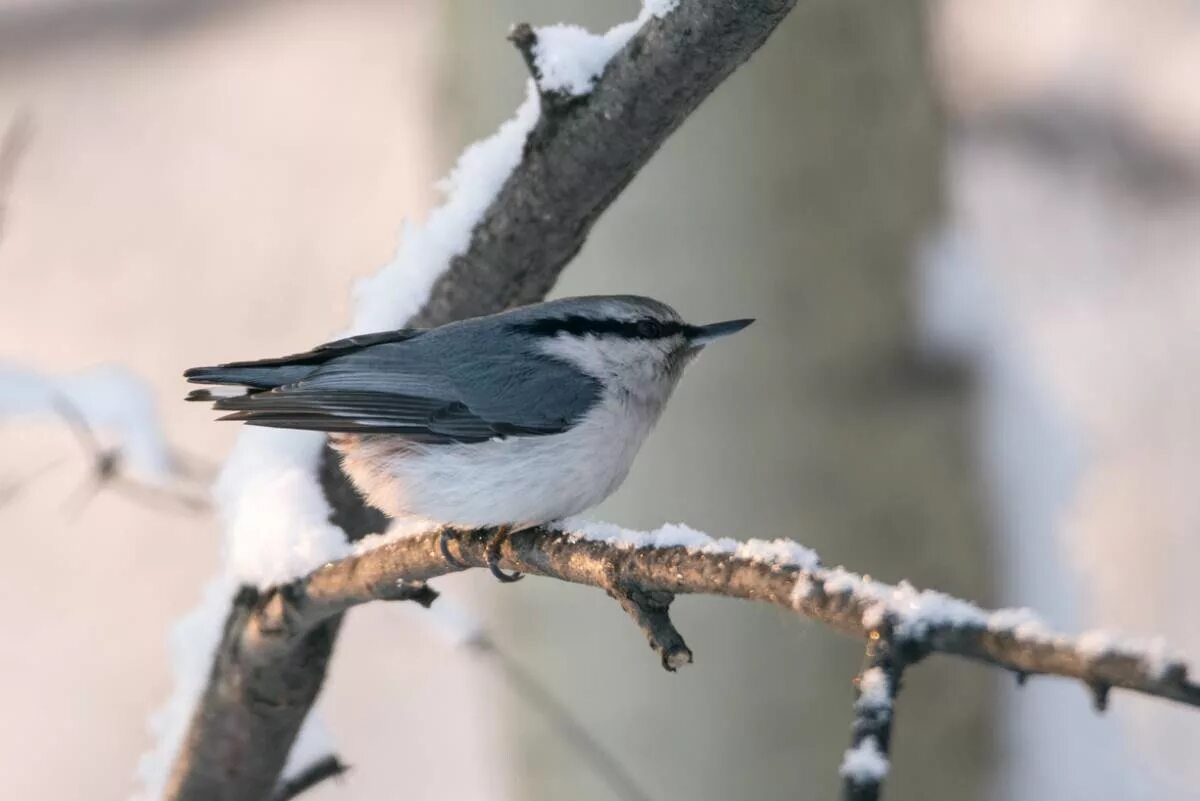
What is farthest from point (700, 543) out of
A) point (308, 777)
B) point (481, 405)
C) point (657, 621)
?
point (308, 777)

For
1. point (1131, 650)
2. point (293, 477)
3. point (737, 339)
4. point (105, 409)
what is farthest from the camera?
point (737, 339)

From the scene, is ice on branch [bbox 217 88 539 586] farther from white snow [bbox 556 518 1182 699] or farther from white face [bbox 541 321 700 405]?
white snow [bbox 556 518 1182 699]

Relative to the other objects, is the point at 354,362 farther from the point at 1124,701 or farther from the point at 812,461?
the point at 1124,701

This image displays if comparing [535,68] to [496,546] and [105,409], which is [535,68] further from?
[105,409]

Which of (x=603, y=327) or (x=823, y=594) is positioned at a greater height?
(x=603, y=327)

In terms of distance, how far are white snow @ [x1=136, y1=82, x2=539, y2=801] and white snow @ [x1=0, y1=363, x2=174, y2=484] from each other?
203 mm

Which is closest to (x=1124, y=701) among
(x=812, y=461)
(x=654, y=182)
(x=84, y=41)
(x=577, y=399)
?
(x=812, y=461)

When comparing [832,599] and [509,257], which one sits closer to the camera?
[832,599]

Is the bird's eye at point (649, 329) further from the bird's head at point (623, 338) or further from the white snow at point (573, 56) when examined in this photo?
the white snow at point (573, 56)

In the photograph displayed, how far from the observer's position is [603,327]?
145 cm

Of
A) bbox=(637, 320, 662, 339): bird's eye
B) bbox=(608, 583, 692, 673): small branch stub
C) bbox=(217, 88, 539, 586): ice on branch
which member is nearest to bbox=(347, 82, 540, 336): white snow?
bbox=(217, 88, 539, 586): ice on branch

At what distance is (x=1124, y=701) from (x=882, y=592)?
9.16 feet

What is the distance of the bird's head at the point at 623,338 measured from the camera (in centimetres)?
141

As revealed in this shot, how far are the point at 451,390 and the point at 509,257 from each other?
0.17 meters
